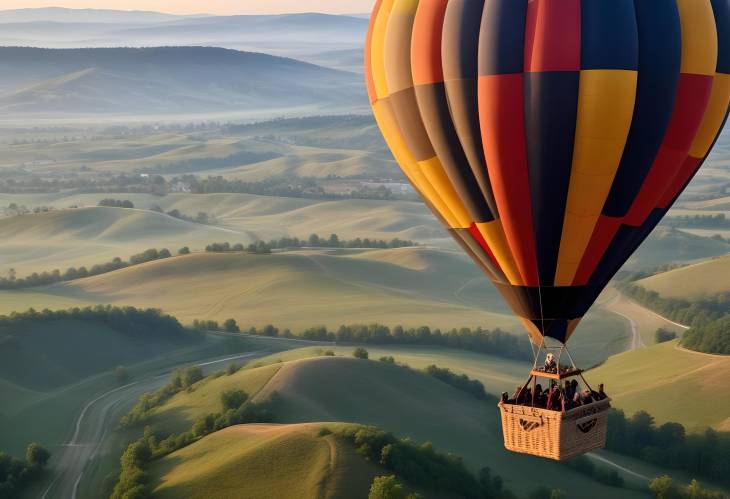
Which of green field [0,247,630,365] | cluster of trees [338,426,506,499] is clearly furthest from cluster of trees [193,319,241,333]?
cluster of trees [338,426,506,499]

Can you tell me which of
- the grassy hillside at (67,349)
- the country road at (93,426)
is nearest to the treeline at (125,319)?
the grassy hillside at (67,349)

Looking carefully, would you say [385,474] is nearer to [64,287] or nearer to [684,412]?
[684,412]

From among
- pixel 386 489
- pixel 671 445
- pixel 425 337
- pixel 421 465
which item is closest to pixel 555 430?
pixel 386 489

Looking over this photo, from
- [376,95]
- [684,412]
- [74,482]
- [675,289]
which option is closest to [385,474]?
[74,482]

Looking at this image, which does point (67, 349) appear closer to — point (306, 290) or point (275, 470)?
point (306, 290)

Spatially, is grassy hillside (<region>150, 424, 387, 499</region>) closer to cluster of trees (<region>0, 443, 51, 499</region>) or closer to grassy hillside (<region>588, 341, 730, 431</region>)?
cluster of trees (<region>0, 443, 51, 499</region>)
